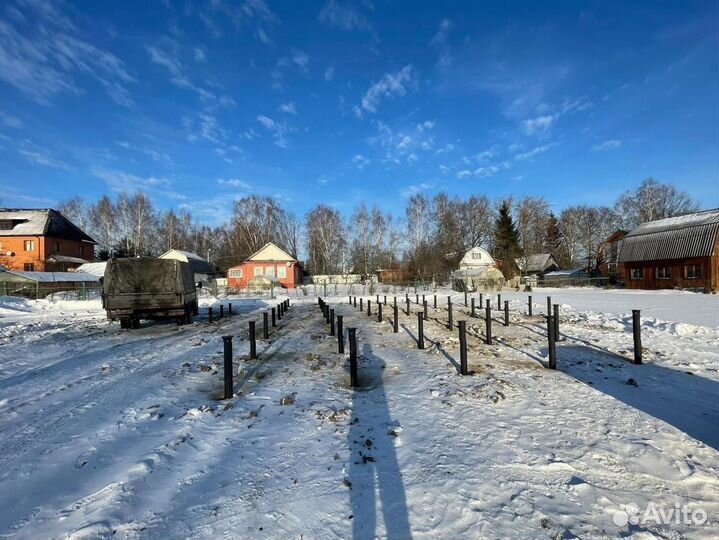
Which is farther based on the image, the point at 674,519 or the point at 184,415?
the point at 184,415

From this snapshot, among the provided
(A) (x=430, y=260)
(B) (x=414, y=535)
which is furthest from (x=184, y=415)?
(A) (x=430, y=260)

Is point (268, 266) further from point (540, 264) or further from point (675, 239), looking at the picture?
point (540, 264)

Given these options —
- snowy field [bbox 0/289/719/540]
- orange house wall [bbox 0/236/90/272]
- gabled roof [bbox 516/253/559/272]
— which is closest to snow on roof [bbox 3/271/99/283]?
orange house wall [bbox 0/236/90/272]

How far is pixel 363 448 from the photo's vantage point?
4.07 m

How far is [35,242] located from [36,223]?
105 inches

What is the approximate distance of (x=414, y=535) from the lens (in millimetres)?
2701

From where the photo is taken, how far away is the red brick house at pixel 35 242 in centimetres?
4450

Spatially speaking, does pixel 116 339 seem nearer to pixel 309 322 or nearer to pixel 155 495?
pixel 309 322

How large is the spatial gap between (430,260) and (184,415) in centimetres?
4982

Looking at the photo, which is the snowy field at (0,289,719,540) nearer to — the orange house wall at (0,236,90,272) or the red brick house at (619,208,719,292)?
the red brick house at (619,208,719,292)

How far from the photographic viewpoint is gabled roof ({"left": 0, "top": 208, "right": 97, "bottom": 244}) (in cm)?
4472

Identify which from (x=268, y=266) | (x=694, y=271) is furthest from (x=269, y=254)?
(x=694, y=271)

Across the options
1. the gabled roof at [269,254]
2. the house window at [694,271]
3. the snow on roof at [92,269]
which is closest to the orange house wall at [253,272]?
the gabled roof at [269,254]

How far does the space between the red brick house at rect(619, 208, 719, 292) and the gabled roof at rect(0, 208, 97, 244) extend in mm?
66927
